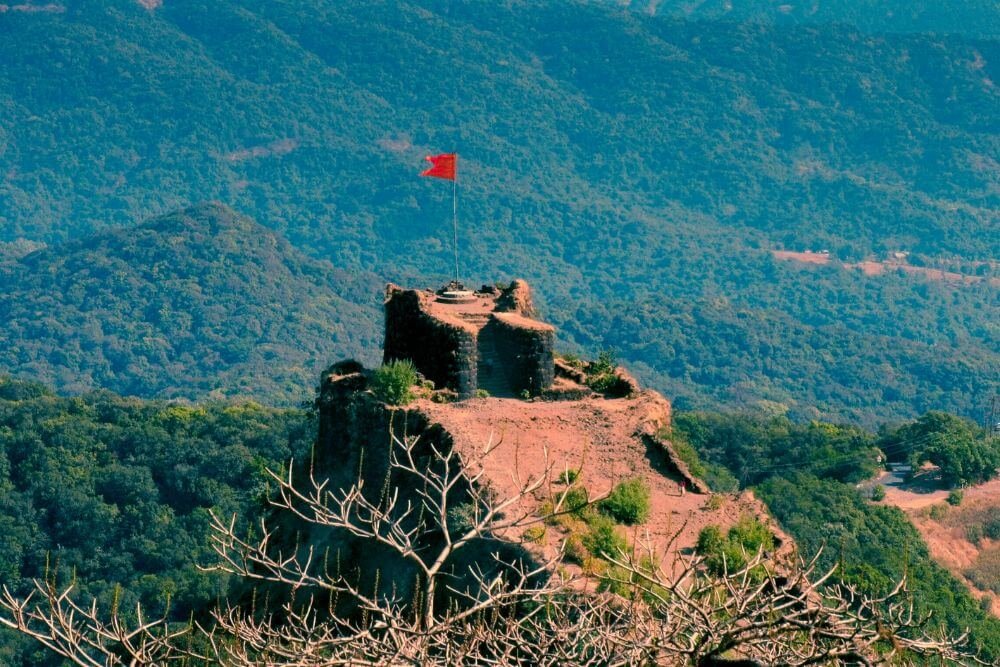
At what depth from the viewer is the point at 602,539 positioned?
36219mm

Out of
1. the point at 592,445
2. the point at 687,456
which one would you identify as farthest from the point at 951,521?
the point at 592,445

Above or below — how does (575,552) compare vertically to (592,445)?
below

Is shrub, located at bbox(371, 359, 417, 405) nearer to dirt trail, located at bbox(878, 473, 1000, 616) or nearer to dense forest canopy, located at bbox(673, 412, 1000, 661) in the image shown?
dense forest canopy, located at bbox(673, 412, 1000, 661)

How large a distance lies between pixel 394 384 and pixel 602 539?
718 cm

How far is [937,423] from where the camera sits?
400 ft

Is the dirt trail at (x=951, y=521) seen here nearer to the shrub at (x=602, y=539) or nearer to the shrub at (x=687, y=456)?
the shrub at (x=687, y=456)

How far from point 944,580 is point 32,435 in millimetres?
64731

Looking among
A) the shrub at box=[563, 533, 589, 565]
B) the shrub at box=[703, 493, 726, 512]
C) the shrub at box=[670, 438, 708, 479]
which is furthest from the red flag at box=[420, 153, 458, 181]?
the shrub at box=[563, 533, 589, 565]

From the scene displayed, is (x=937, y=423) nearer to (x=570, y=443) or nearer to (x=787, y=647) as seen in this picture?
(x=570, y=443)

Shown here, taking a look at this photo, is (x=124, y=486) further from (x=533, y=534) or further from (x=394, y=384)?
(x=533, y=534)

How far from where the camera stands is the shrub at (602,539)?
3591cm

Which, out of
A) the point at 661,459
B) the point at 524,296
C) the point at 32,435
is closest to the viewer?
the point at 661,459

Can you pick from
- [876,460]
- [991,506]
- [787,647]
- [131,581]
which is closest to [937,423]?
[876,460]

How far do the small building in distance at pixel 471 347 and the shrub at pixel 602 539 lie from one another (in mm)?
6711
